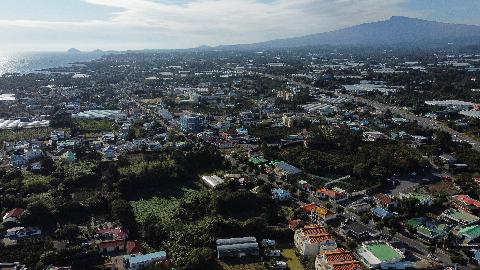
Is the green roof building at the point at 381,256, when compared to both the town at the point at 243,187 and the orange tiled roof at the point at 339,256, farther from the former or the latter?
the orange tiled roof at the point at 339,256

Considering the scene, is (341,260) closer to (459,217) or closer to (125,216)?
(459,217)

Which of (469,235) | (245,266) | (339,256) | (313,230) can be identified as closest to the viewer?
(339,256)

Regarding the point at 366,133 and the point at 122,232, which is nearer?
the point at 122,232

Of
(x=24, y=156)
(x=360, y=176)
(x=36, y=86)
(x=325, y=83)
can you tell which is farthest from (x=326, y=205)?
(x=36, y=86)

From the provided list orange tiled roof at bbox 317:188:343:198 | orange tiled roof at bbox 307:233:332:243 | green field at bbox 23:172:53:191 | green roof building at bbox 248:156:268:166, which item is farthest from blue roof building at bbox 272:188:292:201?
green field at bbox 23:172:53:191

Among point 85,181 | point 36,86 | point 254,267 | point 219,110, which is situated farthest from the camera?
point 36,86

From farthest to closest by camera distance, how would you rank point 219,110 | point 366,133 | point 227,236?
point 219,110, point 366,133, point 227,236

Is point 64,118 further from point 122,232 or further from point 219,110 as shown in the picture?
point 122,232

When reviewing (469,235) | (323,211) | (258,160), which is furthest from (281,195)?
(469,235)
